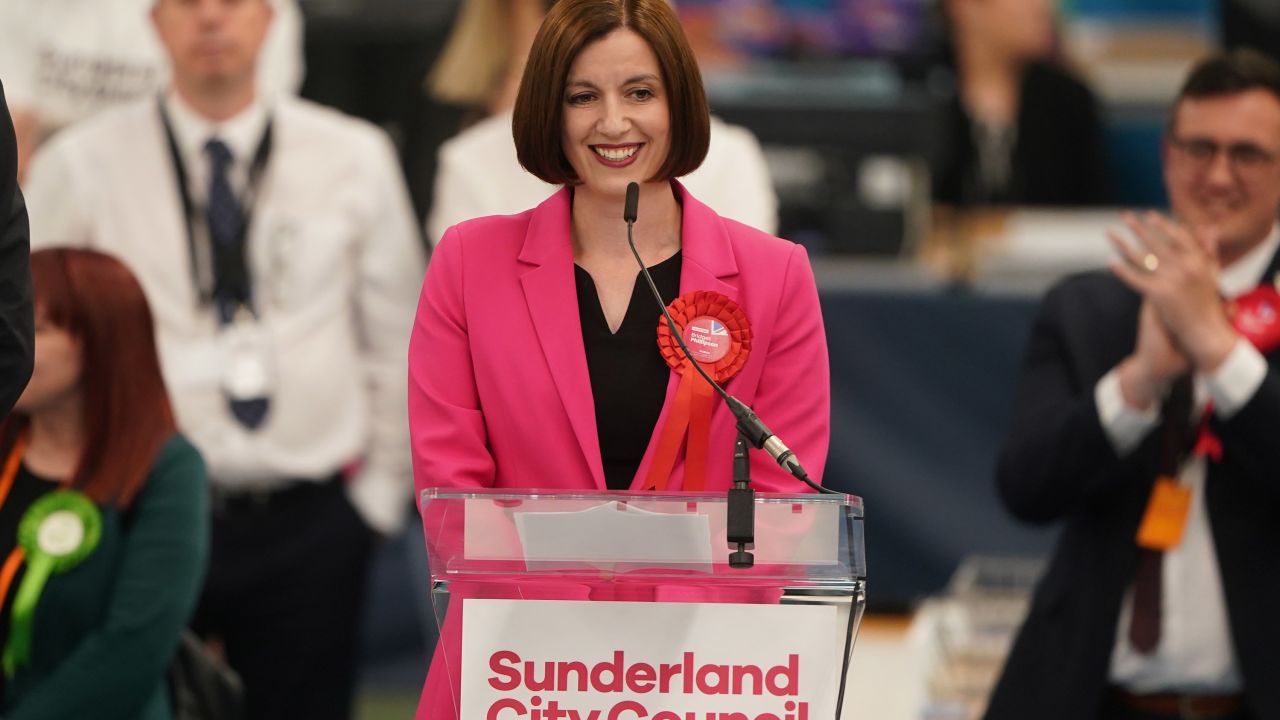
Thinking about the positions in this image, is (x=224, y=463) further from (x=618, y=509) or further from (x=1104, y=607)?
(x=618, y=509)

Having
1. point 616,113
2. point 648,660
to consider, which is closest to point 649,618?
point 648,660

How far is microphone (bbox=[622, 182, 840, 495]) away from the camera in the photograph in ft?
6.79

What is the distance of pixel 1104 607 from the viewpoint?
325cm

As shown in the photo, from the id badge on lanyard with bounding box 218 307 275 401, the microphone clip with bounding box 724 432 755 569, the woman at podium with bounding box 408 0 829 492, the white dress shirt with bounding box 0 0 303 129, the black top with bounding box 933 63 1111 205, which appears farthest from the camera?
the black top with bounding box 933 63 1111 205

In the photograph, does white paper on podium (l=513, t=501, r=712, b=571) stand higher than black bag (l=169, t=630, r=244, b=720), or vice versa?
white paper on podium (l=513, t=501, r=712, b=571)

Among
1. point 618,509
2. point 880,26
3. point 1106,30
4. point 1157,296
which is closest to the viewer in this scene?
point 618,509

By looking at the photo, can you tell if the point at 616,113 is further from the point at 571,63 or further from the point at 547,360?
the point at 547,360

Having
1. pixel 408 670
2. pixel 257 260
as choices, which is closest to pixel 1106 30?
pixel 408 670

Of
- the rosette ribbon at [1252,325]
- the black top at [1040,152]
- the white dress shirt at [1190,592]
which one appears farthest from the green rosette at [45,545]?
the black top at [1040,152]

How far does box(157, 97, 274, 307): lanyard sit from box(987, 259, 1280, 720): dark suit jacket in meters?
1.82

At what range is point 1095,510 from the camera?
133 inches

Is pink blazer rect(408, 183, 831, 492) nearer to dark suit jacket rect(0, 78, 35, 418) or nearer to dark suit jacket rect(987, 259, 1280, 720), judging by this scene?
dark suit jacket rect(0, 78, 35, 418)

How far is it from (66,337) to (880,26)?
193 inches

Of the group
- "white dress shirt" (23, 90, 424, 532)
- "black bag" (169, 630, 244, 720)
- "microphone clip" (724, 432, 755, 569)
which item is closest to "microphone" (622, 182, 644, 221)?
"microphone clip" (724, 432, 755, 569)
